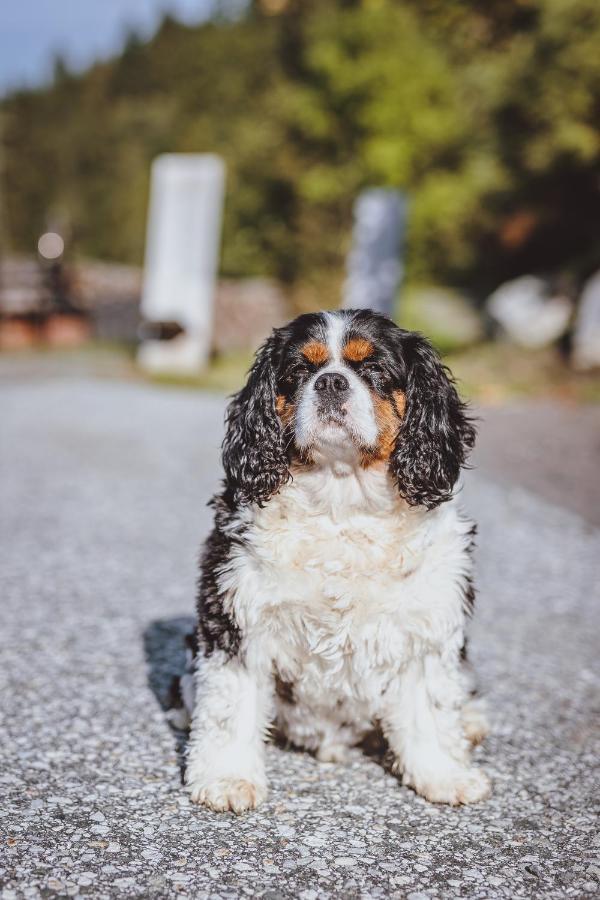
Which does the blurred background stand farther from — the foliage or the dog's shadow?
the dog's shadow

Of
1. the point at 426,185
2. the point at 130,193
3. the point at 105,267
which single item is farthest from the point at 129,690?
the point at 130,193

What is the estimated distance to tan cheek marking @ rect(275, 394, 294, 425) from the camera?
3.43 metres

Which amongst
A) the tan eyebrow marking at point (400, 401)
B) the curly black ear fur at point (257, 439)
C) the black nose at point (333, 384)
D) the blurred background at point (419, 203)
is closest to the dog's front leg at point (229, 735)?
the curly black ear fur at point (257, 439)

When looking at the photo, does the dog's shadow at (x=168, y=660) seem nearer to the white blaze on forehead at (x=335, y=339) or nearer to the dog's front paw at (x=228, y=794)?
the dog's front paw at (x=228, y=794)

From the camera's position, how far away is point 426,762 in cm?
323

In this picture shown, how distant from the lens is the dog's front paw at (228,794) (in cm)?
305

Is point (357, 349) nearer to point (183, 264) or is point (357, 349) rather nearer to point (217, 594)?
point (217, 594)

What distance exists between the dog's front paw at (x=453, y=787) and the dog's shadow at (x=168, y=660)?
0.88m

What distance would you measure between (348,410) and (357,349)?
277 millimetres

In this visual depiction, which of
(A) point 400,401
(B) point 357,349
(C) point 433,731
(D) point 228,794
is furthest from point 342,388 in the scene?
(D) point 228,794

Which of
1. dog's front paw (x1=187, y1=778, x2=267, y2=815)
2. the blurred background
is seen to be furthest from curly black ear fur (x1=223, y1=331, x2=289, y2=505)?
the blurred background

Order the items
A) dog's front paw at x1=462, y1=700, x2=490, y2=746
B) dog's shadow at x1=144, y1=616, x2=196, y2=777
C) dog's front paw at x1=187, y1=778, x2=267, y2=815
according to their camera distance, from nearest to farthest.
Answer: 1. dog's front paw at x1=187, y1=778, x2=267, y2=815
2. dog's front paw at x1=462, y1=700, x2=490, y2=746
3. dog's shadow at x1=144, y1=616, x2=196, y2=777

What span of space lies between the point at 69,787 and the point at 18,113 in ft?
272

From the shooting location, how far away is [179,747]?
356cm
